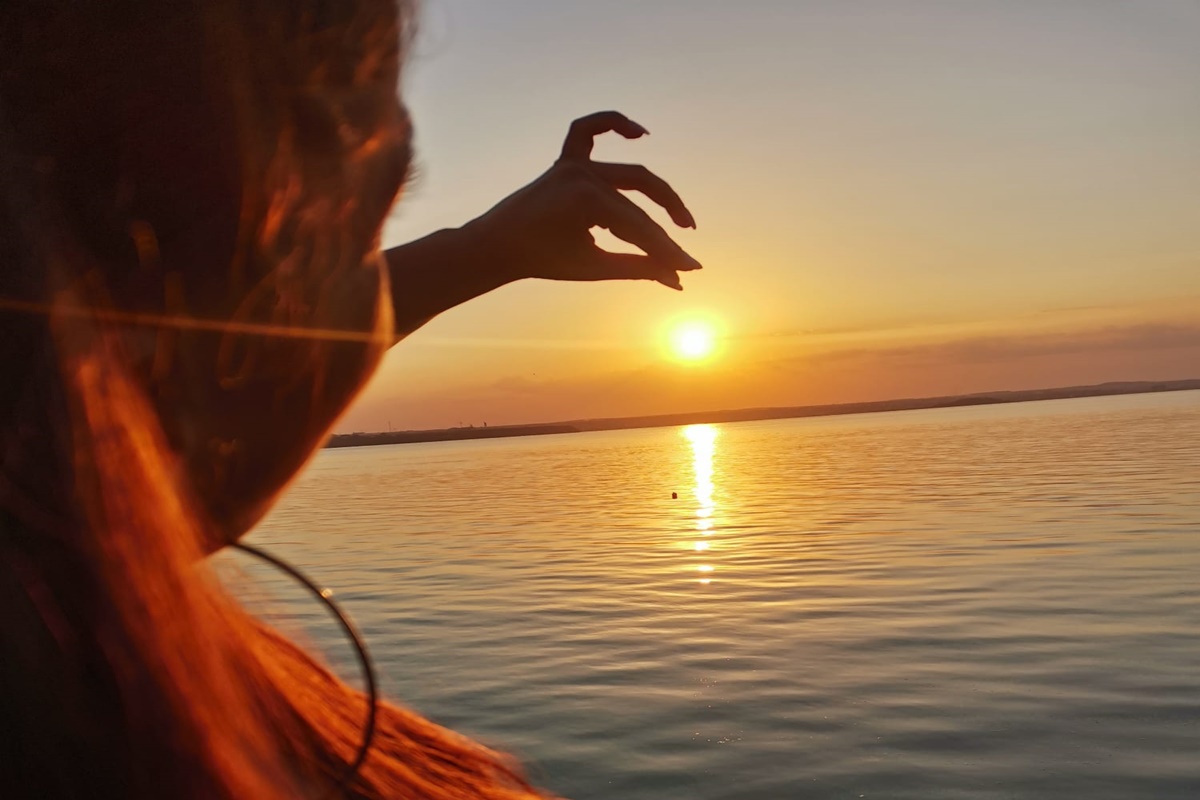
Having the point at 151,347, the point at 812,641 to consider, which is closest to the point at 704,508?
the point at 812,641

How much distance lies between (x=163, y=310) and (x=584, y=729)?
21.0 ft

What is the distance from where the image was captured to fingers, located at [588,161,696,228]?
4.36 ft

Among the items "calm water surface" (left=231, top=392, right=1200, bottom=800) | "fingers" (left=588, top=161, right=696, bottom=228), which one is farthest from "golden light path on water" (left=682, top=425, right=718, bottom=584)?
"fingers" (left=588, top=161, right=696, bottom=228)

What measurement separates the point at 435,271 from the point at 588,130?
0.89 feet

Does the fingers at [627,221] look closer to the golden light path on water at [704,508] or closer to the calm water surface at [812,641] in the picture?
the calm water surface at [812,641]

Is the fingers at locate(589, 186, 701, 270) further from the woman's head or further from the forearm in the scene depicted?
the woman's head

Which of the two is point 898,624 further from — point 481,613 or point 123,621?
point 123,621

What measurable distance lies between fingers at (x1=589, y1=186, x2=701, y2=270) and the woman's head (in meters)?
0.53

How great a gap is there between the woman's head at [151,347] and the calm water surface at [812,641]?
0.37m

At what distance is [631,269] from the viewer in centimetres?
135

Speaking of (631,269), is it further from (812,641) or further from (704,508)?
(704,508)

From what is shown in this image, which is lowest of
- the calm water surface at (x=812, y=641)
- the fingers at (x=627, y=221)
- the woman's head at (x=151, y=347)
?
the calm water surface at (x=812, y=641)

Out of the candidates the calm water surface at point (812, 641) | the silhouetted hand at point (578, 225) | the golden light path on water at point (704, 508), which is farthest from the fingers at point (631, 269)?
the golden light path on water at point (704, 508)

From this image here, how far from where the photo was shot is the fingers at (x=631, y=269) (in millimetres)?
1334
